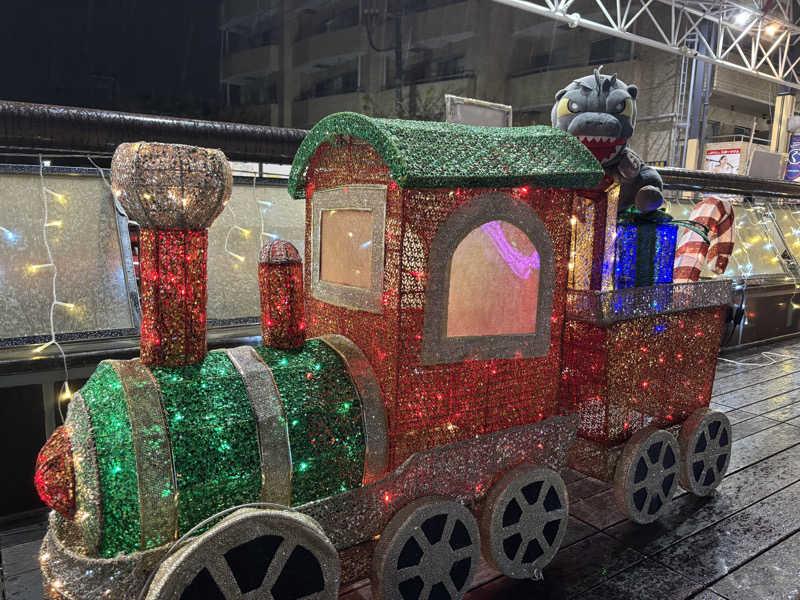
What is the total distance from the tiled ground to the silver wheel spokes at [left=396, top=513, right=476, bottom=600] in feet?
0.75

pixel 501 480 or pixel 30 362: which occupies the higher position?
pixel 30 362

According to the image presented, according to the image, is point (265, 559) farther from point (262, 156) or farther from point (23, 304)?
point (262, 156)

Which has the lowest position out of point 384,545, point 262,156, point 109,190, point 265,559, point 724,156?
point 384,545

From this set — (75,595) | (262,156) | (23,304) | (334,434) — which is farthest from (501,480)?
(262,156)

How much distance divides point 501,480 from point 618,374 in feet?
2.11

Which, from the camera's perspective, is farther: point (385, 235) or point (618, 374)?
point (618, 374)

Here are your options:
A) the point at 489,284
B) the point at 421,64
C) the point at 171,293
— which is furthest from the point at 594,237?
the point at 421,64

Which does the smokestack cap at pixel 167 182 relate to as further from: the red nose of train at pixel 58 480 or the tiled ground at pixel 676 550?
the tiled ground at pixel 676 550

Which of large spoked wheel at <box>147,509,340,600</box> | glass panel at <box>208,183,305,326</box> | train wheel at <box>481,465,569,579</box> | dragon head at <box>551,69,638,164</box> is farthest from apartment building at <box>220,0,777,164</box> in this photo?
A: large spoked wheel at <box>147,509,340,600</box>

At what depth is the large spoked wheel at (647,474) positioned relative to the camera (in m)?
2.19

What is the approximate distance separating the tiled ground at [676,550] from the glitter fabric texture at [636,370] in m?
0.42

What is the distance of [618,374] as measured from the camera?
6.95 feet

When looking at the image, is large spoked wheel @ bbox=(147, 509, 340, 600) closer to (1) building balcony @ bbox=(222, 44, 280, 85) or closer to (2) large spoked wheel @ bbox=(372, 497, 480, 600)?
(2) large spoked wheel @ bbox=(372, 497, 480, 600)

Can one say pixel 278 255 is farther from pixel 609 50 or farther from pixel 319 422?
pixel 609 50
